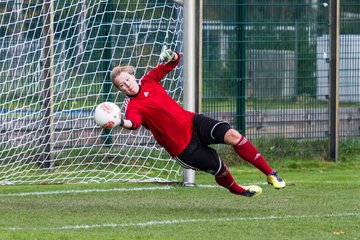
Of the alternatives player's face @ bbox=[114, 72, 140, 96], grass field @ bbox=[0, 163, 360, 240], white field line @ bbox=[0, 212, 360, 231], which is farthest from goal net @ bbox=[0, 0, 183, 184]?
white field line @ bbox=[0, 212, 360, 231]

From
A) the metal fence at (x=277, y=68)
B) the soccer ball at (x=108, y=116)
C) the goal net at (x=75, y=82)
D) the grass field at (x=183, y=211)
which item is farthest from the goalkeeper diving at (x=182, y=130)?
the metal fence at (x=277, y=68)

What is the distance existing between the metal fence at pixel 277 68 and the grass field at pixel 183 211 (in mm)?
1684

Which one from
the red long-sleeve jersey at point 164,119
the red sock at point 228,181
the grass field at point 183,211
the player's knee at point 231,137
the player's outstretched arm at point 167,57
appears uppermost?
the player's outstretched arm at point 167,57

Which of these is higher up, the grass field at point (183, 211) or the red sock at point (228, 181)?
the red sock at point (228, 181)

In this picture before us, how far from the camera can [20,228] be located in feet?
29.3

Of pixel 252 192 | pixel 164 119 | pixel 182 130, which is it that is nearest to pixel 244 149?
pixel 252 192

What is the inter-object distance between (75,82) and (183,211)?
4.04 m

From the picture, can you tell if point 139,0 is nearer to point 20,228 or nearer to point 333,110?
point 333,110

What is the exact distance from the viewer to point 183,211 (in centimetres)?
1012

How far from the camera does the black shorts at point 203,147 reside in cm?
1020

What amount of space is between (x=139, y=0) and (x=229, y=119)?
7.35 feet

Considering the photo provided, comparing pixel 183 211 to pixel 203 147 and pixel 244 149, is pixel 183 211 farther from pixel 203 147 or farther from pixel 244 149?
pixel 244 149

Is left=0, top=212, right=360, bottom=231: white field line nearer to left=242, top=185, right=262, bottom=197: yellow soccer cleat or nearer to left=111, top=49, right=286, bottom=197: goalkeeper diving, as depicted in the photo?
left=111, top=49, right=286, bottom=197: goalkeeper diving

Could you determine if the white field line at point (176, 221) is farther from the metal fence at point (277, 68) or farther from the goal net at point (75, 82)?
the metal fence at point (277, 68)
